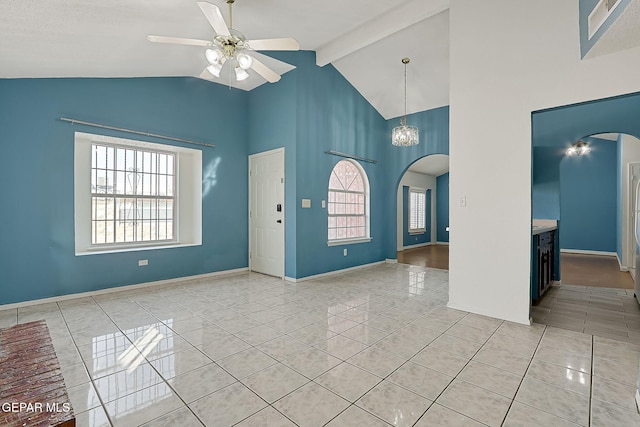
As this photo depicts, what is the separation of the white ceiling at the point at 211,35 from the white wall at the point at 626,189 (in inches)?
140

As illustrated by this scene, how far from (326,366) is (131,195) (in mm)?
4016

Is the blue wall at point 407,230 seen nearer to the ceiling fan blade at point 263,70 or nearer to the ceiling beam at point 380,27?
the ceiling beam at point 380,27

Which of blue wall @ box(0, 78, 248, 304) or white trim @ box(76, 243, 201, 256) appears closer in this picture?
blue wall @ box(0, 78, 248, 304)

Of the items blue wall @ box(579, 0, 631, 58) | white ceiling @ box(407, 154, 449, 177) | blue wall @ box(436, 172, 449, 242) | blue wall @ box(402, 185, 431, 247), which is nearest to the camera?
blue wall @ box(579, 0, 631, 58)

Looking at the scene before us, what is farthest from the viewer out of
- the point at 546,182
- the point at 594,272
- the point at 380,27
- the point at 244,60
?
the point at 594,272

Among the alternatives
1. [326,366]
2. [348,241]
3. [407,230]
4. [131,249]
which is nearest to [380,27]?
[348,241]

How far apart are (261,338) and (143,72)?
12.7ft

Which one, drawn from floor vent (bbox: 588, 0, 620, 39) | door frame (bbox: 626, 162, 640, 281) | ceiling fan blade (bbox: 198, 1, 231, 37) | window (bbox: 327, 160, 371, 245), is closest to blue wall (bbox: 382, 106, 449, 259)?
window (bbox: 327, 160, 371, 245)

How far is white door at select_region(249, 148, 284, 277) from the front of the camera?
5.04 m

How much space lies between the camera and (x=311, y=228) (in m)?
5.03

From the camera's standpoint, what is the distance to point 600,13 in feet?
7.68

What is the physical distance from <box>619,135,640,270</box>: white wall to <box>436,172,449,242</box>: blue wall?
5.08 meters

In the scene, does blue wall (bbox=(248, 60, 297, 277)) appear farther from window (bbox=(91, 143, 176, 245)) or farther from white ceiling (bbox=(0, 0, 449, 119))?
window (bbox=(91, 143, 176, 245))

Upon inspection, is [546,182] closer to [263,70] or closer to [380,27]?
[380,27]
